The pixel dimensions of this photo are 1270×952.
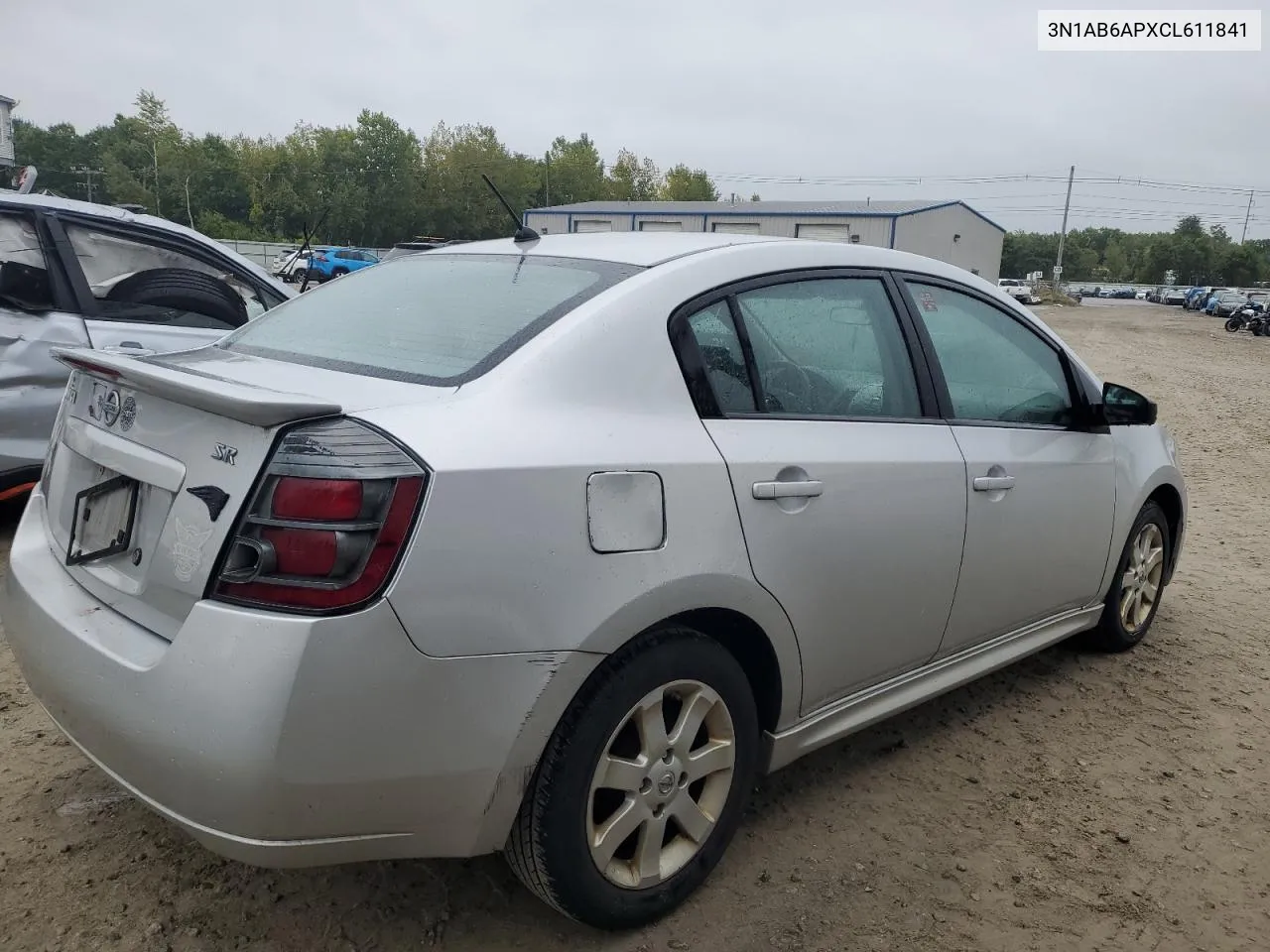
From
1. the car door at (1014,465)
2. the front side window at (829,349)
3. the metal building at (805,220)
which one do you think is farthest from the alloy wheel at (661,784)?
the metal building at (805,220)

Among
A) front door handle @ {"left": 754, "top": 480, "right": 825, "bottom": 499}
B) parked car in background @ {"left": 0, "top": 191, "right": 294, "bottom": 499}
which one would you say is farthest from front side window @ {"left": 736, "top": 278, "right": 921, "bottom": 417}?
parked car in background @ {"left": 0, "top": 191, "right": 294, "bottom": 499}

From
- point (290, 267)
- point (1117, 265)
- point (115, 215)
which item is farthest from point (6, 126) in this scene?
point (1117, 265)

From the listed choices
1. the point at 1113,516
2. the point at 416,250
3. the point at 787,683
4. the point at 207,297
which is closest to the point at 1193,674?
the point at 1113,516

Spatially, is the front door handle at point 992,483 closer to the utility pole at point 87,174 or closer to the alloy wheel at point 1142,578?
the alloy wheel at point 1142,578

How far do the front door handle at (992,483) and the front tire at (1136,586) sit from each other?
119 centimetres

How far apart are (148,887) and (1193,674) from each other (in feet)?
12.8

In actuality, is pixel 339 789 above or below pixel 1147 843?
above

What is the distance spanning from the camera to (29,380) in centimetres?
479

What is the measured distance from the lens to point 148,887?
2396 mm

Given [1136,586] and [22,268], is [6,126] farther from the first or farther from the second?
[1136,586]

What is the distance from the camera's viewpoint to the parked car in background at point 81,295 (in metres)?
4.79

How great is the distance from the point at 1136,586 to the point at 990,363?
154cm

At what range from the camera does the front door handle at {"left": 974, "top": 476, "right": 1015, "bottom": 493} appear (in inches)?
118

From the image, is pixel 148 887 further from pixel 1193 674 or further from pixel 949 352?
Result: pixel 1193 674
